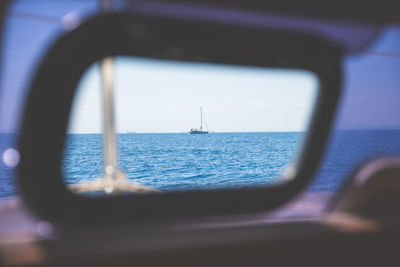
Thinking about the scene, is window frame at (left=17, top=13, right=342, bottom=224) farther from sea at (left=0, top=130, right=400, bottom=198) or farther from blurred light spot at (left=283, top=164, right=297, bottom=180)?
sea at (left=0, top=130, right=400, bottom=198)

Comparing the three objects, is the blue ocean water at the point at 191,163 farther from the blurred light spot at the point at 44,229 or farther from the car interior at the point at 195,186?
the blurred light spot at the point at 44,229

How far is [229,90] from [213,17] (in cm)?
5535

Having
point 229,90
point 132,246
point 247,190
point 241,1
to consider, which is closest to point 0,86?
point 132,246

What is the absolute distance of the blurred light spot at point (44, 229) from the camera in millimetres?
1054

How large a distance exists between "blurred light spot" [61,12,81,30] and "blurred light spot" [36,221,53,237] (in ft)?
2.16

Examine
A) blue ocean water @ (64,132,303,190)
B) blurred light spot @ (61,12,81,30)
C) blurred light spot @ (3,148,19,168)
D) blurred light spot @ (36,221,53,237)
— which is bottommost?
blue ocean water @ (64,132,303,190)

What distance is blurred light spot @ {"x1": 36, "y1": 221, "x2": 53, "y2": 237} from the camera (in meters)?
1.05

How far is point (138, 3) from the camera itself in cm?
118

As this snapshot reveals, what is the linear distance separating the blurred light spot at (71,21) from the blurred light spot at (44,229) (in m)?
0.66

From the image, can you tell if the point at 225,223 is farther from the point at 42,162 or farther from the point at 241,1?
the point at 241,1

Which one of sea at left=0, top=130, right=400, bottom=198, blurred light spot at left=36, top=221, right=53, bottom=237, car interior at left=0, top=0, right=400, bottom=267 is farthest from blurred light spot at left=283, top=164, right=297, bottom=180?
sea at left=0, top=130, right=400, bottom=198

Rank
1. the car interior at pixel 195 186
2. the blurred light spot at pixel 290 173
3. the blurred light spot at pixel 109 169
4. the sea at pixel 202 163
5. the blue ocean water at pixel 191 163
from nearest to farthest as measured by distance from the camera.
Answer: the car interior at pixel 195 186
the blurred light spot at pixel 290 173
the blurred light spot at pixel 109 169
the sea at pixel 202 163
the blue ocean water at pixel 191 163

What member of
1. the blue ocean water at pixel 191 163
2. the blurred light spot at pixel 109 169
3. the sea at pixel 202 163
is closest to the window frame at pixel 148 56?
the blurred light spot at pixel 109 169

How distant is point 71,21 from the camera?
42.2 inches
